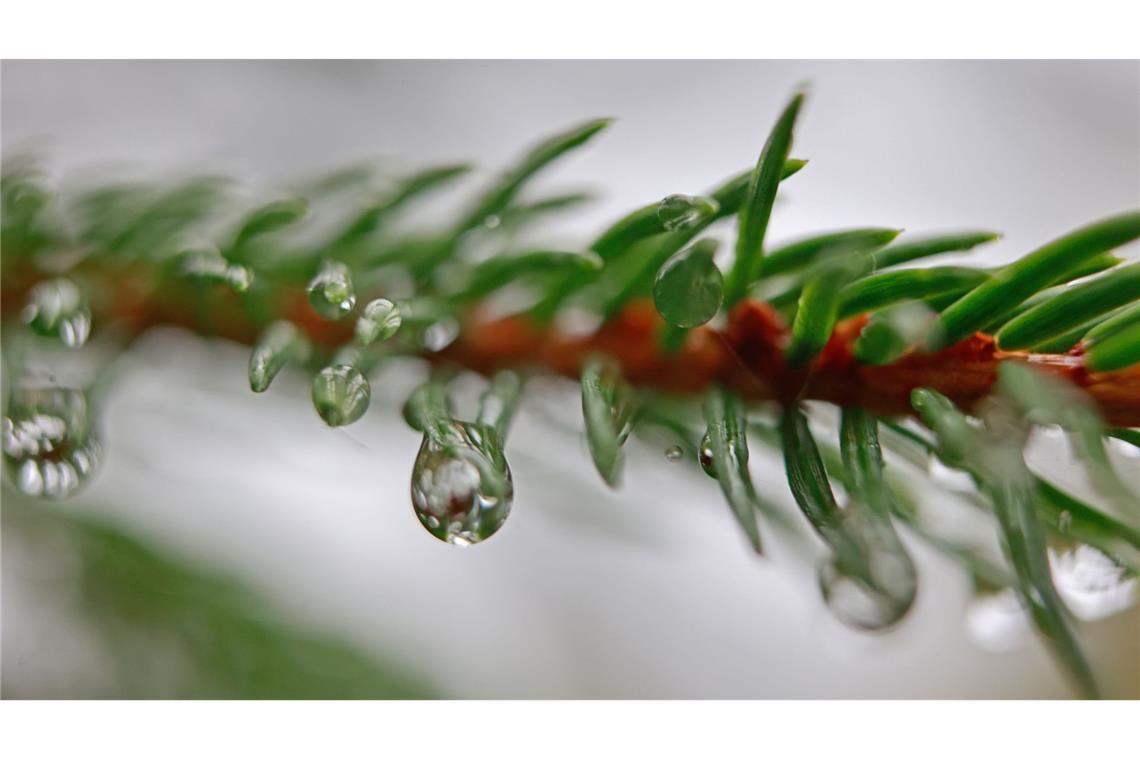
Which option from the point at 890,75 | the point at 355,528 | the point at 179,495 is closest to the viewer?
the point at 179,495

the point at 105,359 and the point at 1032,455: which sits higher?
the point at 1032,455

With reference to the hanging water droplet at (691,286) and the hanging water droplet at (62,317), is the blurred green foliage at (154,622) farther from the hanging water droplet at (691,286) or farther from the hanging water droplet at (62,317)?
the hanging water droplet at (691,286)

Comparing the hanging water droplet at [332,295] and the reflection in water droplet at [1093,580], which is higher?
the reflection in water droplet at [1093,580]

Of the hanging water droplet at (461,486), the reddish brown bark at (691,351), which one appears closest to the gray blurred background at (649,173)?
the reddish brown bark at (691,351)

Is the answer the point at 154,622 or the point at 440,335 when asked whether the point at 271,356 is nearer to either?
the point at 440,335

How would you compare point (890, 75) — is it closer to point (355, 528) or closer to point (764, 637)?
point (764, 637)

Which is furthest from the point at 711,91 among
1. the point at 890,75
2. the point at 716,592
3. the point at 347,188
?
the point at 347,188

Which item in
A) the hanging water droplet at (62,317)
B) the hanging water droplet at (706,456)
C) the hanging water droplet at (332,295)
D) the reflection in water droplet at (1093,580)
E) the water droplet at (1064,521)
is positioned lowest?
the hanging water droplet at (62,317)
